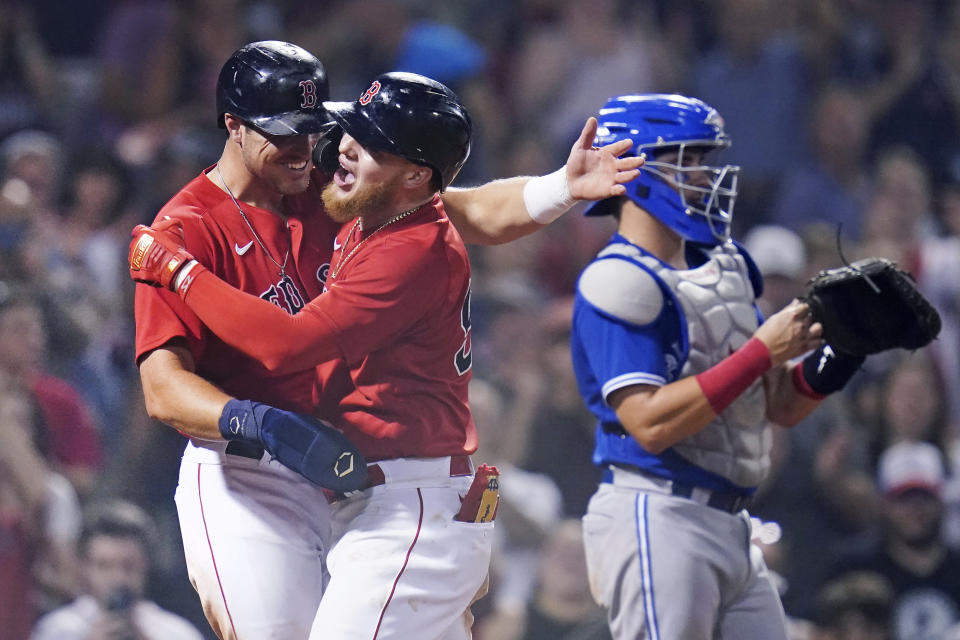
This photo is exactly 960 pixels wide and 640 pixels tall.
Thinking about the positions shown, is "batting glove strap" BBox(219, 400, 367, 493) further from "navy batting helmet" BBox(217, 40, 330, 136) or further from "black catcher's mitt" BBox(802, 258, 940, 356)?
"black catcher's mitt" BBox(802, 258, 940, 356)

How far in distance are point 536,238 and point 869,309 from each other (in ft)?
11.9

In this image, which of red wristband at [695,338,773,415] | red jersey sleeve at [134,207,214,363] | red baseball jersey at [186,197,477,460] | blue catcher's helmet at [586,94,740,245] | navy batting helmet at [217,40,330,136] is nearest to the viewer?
red baseball jersey at [186,197,477,460]

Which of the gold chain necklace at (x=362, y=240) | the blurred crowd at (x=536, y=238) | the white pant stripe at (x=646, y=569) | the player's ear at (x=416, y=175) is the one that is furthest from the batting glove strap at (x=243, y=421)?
the blurred crowd at (x=536, y=238)

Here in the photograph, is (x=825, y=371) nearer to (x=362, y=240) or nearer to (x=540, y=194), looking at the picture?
(x=540, y=194)

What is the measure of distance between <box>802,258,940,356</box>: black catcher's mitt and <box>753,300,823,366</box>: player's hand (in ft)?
0.08

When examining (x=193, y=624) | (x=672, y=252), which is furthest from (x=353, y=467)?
(x=193, y=624)

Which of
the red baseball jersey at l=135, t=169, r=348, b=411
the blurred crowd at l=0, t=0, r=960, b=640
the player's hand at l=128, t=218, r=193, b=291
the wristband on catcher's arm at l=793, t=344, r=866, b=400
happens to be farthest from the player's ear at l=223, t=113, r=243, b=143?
the blurred crowd at l=0, t=0, r=960, b=640

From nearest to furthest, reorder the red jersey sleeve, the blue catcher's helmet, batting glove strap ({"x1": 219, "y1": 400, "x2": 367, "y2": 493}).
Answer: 1. batting glove strap ({"x1": 219, "y1": 400, "x2": 367, "y2": 493})
2. the red jersey sleeve
3. the blue catcher's helmet

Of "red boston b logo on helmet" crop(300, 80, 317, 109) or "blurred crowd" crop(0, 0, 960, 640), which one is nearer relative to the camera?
"red boston b logo on helmet" crop(300, 80, 317, 109)

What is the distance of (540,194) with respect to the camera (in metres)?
3.42

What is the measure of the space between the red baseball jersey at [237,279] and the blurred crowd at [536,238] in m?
2.09

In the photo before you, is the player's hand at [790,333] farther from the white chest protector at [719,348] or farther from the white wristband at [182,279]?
the white wristband at [182,279]

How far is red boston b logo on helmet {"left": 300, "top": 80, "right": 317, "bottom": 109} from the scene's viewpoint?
3.14m

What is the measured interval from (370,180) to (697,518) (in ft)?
4.29
